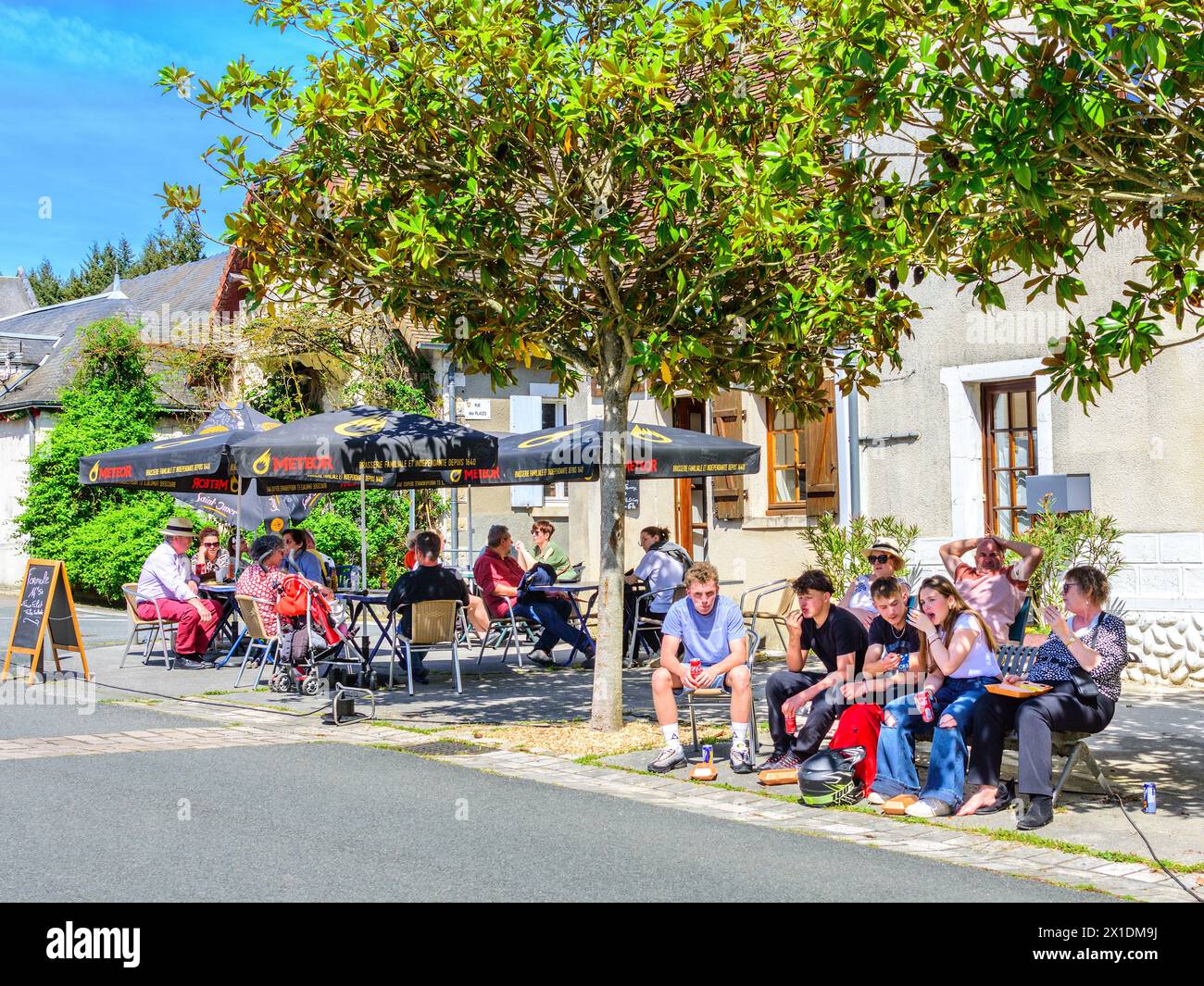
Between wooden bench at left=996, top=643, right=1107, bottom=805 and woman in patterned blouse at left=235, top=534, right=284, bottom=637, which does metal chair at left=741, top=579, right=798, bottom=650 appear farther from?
woman in patterned blouse at left=235, top=534, right=284, bottom=637

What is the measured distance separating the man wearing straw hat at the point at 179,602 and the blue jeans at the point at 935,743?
954cm

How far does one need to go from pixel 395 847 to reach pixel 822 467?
37.3 ft

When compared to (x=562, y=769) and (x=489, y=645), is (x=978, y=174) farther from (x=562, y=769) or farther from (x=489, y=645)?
(x=489, y=645)

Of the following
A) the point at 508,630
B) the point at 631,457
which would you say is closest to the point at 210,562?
the point at 508,630

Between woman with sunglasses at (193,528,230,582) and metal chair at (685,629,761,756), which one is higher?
woman with sunglasses at (193,528,230,582)

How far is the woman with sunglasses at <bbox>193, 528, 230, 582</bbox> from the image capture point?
53.8ft

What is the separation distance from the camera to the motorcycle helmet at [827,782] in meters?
7.96

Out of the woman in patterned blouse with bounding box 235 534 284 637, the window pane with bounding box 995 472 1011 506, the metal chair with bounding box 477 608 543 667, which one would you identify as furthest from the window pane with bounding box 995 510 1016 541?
the woman in patterned blouse with bounding box 235 534 284 637

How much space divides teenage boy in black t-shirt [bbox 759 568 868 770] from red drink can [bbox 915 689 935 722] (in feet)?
2.08

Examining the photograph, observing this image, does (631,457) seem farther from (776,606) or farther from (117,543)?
(117,543)

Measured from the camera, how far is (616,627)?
10.5 meters

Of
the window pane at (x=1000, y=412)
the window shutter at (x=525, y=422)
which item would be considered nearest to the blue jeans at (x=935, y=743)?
the window pane at (x=1000, y=412)
